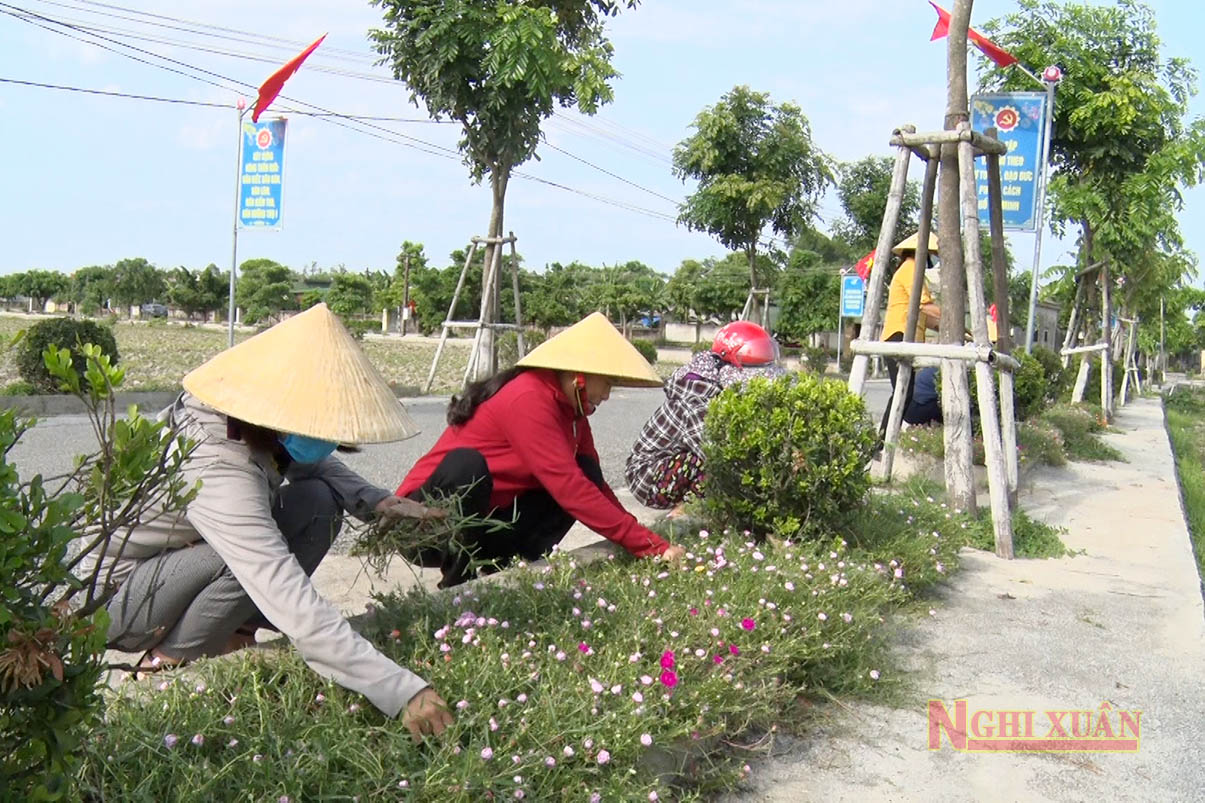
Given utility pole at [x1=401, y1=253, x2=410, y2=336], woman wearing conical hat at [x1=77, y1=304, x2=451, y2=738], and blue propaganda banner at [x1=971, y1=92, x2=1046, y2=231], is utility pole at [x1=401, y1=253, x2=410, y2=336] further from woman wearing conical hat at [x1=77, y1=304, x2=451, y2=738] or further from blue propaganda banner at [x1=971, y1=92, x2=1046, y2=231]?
woman wearing conical hat at [x1=77, y1=304, x2=451, y2=738]

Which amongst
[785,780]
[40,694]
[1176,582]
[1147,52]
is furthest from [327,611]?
[1147,52]

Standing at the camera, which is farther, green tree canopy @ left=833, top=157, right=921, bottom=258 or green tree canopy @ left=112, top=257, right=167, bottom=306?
green tree canopy @ left=112, top=257, right=167, bottom=306

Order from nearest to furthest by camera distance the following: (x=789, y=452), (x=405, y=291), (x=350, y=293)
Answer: (x=789, y=452) → (x=405, y=291) → (x=350, y=293)

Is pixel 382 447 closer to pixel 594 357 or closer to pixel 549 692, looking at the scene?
pixel 594 357

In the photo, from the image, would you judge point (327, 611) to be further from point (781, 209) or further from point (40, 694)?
point (781, 209)

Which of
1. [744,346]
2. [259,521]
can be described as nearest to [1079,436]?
[744,346]

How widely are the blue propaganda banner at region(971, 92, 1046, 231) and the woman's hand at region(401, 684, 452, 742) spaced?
31.6ft

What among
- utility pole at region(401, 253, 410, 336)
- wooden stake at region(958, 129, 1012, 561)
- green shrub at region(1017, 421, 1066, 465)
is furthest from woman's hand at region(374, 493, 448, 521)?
utility pole at region(401, 253, 410, 336)

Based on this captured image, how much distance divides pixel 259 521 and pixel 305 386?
0.33 meters

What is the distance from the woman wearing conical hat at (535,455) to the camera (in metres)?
3.52

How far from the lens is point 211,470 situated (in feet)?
7.86

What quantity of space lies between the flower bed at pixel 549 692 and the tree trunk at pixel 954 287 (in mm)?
1776

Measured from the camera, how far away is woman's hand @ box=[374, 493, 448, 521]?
2895 mm

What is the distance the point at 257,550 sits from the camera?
2.27 meters
